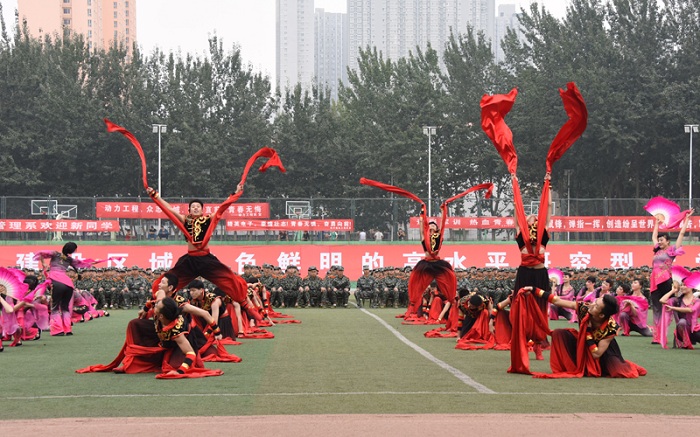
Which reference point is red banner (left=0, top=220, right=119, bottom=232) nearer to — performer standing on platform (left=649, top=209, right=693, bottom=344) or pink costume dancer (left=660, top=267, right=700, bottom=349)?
performer standing on platform (left=649, top=209, right=693, bottom=344)

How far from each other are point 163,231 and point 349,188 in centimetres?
2111

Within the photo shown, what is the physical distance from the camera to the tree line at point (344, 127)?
5119 cm

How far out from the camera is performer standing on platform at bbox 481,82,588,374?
11.1 m

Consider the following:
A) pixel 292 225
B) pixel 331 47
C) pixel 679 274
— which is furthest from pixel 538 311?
pixel 331 47

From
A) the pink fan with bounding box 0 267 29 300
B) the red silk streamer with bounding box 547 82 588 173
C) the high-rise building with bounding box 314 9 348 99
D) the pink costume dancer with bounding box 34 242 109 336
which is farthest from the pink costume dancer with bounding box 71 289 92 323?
the high-rise building with bounding box 314 9 348 99

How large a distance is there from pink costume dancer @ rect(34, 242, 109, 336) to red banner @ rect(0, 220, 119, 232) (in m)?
16.3

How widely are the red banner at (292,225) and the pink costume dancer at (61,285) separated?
16.0 metres

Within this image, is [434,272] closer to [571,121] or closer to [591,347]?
[571,121]

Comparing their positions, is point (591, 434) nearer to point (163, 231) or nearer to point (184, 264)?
point (184, 264)

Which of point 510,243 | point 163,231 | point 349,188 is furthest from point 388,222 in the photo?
point 349,188

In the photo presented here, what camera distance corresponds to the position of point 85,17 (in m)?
137

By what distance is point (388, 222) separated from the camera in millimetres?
33812

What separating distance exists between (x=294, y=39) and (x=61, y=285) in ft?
436

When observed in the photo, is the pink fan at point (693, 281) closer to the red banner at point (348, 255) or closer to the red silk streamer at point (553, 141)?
the red silk streamer at point (553, 141)
